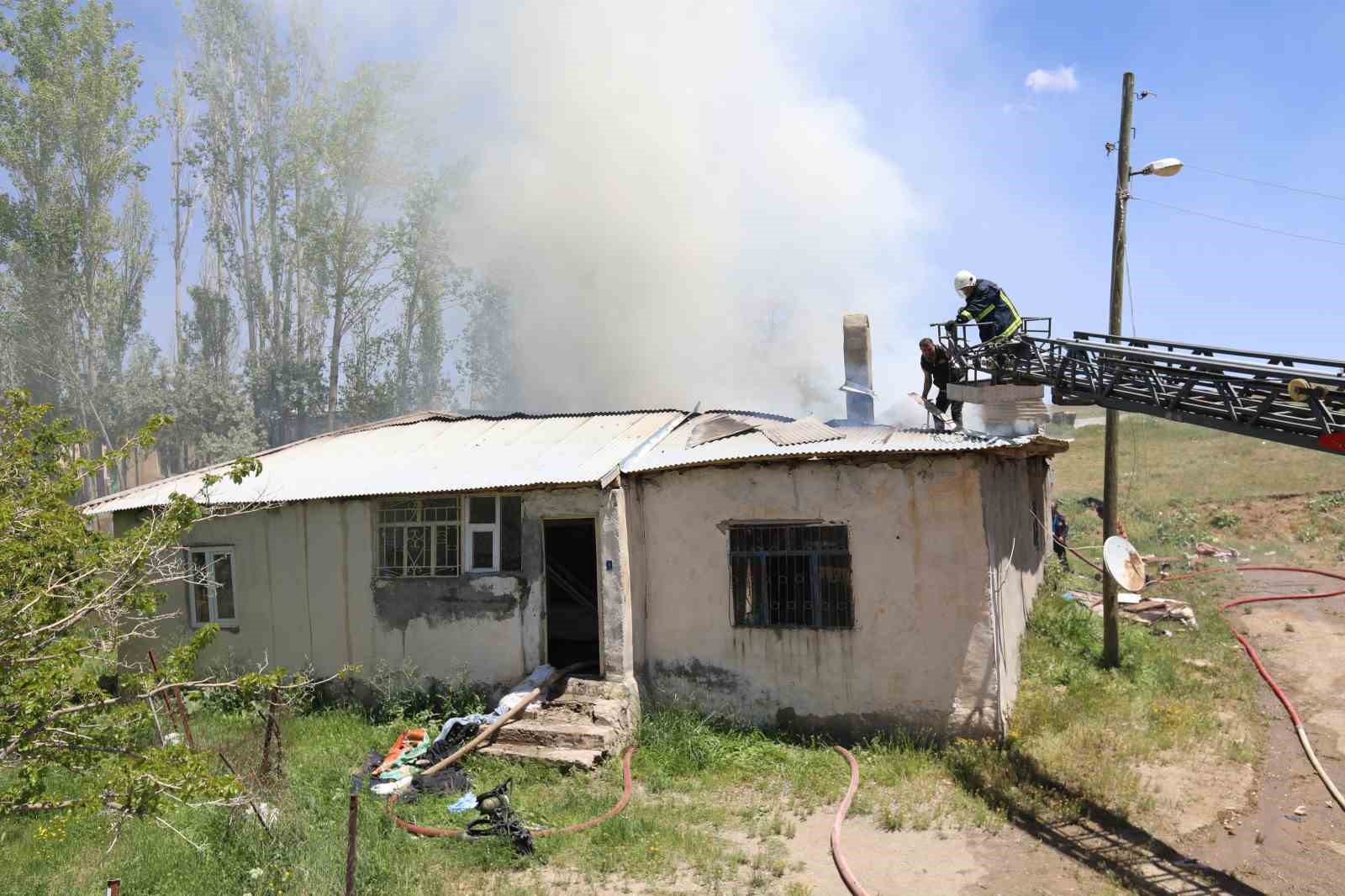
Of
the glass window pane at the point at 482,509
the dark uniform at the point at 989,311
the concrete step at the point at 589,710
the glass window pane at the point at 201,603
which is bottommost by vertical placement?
the concrete step at the point at 589,710

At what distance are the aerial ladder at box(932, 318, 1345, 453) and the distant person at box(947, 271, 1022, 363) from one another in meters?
0.12

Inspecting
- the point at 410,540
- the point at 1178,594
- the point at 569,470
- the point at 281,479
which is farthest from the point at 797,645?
the point at 1178,594

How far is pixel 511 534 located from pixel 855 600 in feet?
14.3

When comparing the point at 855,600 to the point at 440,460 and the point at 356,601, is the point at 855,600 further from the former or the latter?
the point at 356,601

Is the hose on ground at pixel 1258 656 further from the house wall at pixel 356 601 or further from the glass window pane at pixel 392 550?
the glass window pane at pixel 392 550

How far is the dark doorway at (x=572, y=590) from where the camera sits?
12.7 m

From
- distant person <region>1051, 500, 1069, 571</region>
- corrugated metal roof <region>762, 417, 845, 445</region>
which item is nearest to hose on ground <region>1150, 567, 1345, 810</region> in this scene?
distant person <region>1051, 500, 1069, 571</region>

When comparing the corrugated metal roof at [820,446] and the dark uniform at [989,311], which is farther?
the dark uniform at [989,311]

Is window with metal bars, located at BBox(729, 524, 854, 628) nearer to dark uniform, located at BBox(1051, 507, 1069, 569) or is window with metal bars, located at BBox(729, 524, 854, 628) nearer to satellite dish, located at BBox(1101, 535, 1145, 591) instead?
satellite dish, located at BBox(1101, 535, 1145, 591)

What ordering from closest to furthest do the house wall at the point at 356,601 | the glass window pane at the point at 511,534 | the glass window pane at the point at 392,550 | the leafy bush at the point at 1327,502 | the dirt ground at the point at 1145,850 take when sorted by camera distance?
the dirt ground at the point at 1145,850
the house wall at the point at 356,601
the glass window pane at the point at 511,534
the glass window pane at the point at 392,550
the leafy bush at the point at 1327,502

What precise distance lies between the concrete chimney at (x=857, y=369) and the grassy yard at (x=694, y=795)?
4.02 metres

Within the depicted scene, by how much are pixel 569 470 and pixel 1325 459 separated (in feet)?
92.7

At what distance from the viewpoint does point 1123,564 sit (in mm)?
9555

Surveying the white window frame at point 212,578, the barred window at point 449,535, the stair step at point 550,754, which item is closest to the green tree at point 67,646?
the stair step at point 550,754
